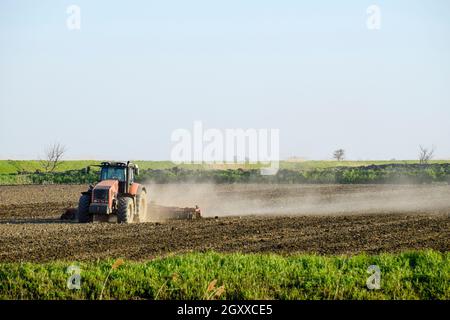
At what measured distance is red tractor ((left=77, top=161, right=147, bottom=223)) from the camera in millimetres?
27891

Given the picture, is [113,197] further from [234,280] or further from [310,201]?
[310,201]

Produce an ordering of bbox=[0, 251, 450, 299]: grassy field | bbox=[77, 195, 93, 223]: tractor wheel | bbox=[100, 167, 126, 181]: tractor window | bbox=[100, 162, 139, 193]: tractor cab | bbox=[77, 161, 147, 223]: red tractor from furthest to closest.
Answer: bbox=[100, 167, 126, 181]: tractor window
bbox=[100, 162, 139, 193]: tractor cab
bbox=[77, 195, 93, 223]: tractor wheel
bbox=[77, 161, 147, 223]: red tractor
bbox=[0, 251, 450, 299]: grassy field

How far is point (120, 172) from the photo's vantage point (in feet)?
95.1

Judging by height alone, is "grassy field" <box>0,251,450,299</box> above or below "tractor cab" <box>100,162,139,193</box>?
below

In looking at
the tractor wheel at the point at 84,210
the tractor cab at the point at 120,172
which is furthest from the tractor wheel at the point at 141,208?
the tractor wheel at the point at 84,210

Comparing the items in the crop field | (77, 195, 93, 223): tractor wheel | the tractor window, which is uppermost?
the tractor window

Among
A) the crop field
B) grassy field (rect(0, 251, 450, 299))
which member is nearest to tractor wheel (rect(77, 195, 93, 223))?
the crop field

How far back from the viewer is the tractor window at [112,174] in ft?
95.0

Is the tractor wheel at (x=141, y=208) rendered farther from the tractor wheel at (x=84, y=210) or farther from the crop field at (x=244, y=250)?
the tractor wheel at (x=84, y=210)

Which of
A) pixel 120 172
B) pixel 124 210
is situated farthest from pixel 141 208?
pixel 120 172

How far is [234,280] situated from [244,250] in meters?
7.11

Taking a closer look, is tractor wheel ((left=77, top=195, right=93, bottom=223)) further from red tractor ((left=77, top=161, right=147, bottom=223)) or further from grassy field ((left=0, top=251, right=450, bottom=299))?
grassy field ((left=0, top=251, right=450, bottom=299))
